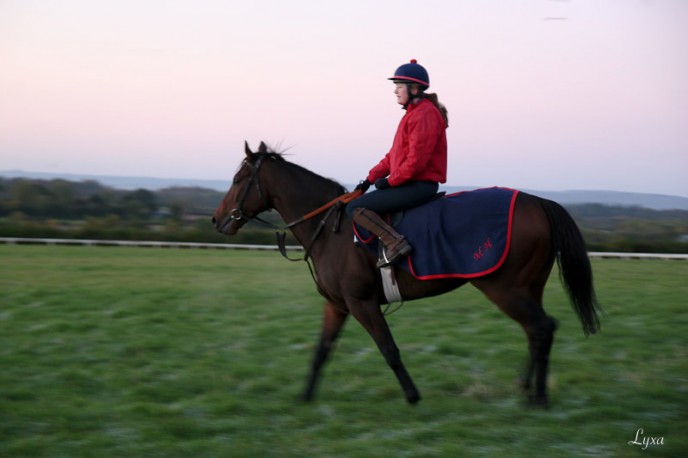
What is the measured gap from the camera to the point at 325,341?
5910mm

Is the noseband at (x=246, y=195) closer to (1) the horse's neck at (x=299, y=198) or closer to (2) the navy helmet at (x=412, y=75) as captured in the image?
(1) the horse's neck at (x=299, y=198)

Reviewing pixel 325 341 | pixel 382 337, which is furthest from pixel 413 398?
pixel 325 341

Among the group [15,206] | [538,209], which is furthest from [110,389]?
[15,206]

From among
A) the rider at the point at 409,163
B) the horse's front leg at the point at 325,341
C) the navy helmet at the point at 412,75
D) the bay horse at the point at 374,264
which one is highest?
the navy helmet at the point at 412,75

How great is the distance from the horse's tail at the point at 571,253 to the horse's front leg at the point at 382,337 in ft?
4.48

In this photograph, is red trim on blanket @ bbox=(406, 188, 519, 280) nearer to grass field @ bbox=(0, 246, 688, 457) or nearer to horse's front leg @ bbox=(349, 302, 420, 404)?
horse's front leg @ bbox=(349, 302, 420, 404)

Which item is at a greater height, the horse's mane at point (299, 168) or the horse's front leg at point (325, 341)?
the horse's mane at point (299, 168)

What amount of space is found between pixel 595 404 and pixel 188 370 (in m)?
3.38

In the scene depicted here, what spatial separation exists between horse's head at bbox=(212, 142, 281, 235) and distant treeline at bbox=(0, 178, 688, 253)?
1733 centimetres

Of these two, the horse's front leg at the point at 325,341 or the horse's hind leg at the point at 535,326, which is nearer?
the horse's hind leg at the point at 535,326

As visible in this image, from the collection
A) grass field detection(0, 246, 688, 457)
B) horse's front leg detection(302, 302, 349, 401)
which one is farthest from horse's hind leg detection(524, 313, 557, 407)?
horse's front leg detection(302, 302, 349, 401)

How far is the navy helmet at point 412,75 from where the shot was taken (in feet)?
18.1

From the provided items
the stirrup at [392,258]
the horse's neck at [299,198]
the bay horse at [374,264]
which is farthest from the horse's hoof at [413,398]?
the horse's neck at [299,198]

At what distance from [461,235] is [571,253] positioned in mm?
816
